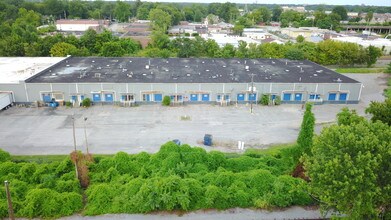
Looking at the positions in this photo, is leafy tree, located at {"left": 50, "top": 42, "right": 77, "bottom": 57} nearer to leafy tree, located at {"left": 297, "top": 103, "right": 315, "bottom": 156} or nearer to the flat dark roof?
the flat dark roof

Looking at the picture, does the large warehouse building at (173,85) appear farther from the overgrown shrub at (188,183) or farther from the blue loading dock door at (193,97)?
the overgrown shrub at (188,183)

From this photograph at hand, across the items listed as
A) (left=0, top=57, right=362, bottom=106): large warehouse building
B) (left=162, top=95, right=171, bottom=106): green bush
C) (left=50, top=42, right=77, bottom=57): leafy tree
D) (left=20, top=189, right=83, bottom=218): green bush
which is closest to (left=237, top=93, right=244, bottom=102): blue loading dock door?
(left=0, top=57, right=362, bottom=106): large warehouse building

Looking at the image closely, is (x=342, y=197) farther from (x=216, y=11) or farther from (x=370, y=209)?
(x=216, y=11)

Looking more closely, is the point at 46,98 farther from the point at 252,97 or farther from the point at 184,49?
the point at 184,49

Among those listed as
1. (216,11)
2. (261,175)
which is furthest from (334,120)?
(216,11)

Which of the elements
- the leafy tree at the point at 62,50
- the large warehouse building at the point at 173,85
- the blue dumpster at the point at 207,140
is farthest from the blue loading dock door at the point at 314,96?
the leafy tree at the point at 62,50

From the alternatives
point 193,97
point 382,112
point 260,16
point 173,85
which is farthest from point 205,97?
point 260,16
